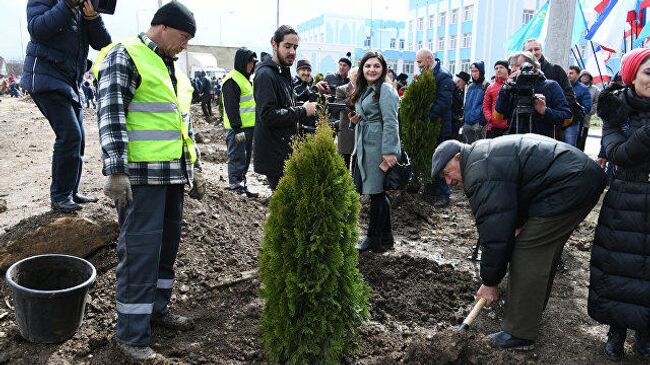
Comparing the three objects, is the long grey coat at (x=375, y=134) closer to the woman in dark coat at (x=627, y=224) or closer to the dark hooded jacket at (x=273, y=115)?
the dark hooded jacket at (x=273, y=115)

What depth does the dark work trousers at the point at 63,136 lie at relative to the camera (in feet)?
11.7

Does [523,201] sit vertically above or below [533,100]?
below

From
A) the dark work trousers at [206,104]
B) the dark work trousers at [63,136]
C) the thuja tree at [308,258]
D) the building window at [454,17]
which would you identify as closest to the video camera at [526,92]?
the thuja tree at [308,258]

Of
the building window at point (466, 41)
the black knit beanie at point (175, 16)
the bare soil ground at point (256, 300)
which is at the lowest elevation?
the bare soil ground at point (256, 300)

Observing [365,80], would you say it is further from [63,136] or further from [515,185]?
[63,136]

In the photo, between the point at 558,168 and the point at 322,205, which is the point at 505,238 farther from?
the point at 322,205

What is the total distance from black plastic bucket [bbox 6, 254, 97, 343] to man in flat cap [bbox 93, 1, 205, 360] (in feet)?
1.04

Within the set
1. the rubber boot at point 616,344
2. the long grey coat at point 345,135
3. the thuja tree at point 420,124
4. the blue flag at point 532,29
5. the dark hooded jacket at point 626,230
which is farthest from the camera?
the blue flag at point 532,29

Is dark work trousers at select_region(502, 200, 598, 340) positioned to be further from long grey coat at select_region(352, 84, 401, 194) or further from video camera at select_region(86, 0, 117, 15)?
video camera at select_region(86, 0, 117, 15)

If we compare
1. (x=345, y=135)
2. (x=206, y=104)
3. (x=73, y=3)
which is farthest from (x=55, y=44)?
(x=206, y=104)

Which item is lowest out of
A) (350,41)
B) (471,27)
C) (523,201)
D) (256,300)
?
(256,300)

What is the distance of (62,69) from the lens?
142 inches

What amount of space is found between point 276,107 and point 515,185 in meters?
2.04

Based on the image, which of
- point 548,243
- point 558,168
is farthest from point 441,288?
point 558,168
